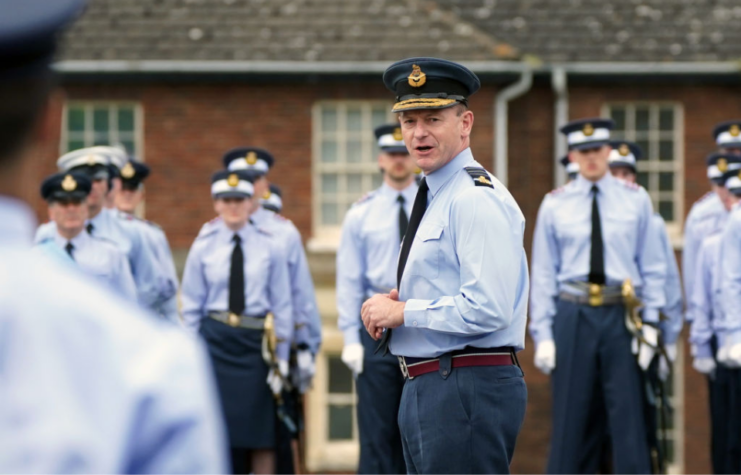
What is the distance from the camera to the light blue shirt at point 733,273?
353 inches

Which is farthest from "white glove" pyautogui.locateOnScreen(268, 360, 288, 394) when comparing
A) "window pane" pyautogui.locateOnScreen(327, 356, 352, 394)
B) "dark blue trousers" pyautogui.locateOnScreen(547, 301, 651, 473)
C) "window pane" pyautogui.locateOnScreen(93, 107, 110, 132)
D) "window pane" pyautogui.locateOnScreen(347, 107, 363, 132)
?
"window pane" pyautogui.locateOnScreen(93, 107, 110, 132)

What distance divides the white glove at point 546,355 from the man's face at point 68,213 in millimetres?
3274

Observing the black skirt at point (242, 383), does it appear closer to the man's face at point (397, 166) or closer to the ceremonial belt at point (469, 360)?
the man's face at point (397, 166)

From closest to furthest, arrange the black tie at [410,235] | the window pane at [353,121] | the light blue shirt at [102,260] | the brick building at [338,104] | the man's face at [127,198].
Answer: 1. the black tie at [410,235]
2. the light blue shirt at [102,260]
3. the man's face at [127,198]
4. the brick building at [338,104]
5. the window pane at [353,121]

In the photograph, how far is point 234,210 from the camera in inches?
372

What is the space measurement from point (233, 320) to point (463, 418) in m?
4.89

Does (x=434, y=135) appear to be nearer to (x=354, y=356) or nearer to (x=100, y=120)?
(x=354, y=356)

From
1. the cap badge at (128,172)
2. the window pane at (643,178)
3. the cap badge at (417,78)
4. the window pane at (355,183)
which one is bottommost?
the cap badge at (417,78)

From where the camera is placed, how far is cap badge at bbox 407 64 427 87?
197 inches

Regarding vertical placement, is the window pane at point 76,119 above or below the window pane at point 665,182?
above

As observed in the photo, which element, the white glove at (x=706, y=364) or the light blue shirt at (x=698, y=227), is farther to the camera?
the light blue shirt at (x=698, y=227)

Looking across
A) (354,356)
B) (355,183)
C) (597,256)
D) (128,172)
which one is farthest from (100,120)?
(597,256)

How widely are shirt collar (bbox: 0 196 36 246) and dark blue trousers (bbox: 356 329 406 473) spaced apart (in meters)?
7.03

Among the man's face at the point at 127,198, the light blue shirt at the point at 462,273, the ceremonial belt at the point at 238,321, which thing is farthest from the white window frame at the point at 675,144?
the light blue shirt at the point at 462,273
